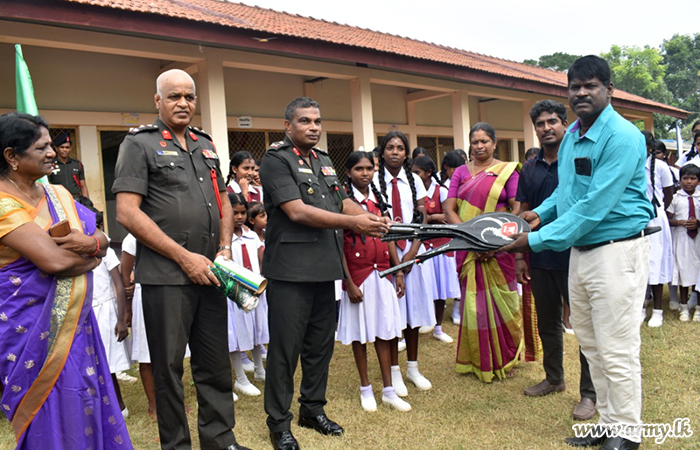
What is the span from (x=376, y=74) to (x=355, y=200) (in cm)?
683

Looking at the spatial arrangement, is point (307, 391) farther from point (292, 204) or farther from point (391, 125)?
point (391, 125)

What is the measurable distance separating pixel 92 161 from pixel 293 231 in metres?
5.97

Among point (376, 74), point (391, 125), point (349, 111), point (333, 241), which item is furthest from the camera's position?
point (391, 125)

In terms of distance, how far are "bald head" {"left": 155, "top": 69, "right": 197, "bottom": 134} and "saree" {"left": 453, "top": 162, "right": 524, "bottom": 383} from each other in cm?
245

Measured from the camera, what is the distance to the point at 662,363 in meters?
4.41

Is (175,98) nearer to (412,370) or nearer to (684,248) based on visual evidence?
(412,370)

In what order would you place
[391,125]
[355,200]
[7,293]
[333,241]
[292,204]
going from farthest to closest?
[391,125] → [355,200] → [333,241] → [292,204] → [7,293]

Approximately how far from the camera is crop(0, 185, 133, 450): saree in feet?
7.71

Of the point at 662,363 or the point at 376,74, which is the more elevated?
the point at 376,74

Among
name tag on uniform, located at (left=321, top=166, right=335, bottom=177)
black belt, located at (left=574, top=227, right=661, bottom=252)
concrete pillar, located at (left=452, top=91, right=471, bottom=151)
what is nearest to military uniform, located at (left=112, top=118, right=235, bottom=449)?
name tag on uniform, located at (left=321, top=166, right=335, bottom=177)

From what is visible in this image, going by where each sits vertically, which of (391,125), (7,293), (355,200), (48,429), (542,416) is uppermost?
(391,125)

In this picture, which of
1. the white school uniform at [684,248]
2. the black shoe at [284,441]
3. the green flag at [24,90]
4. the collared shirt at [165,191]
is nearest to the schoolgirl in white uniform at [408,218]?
the black shoe at [284,441]

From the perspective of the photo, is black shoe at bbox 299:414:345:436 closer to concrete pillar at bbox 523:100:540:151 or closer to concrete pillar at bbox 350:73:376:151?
concrete pillar at bbox 350:73:376:151

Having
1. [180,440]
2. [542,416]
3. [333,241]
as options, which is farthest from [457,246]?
[180,440]
